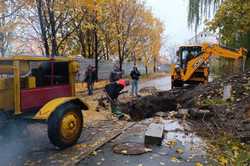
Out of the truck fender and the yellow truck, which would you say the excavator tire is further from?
the truck fender

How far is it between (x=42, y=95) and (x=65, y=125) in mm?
832

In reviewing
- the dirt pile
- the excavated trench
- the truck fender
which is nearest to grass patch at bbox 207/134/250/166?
the dirt pile

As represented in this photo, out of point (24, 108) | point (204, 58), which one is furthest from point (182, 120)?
point (204, 58)

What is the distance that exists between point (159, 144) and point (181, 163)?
1304 mm

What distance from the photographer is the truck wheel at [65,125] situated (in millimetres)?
7328

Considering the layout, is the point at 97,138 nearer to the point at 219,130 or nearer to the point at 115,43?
the point at 219,130

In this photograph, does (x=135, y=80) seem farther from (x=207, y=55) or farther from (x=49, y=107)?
(x=49, y=107)

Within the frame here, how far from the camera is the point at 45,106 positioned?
753 cm

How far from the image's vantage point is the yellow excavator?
19.4 m

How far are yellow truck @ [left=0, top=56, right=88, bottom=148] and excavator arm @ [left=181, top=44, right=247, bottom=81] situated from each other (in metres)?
11.1

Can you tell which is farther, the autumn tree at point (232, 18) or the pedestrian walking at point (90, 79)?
the pedestrian walking at point (90, 79)

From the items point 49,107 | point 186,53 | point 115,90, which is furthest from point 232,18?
point 49,107

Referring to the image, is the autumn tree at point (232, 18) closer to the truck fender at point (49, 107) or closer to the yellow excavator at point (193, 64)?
the yellow excavator at point (193, 64)

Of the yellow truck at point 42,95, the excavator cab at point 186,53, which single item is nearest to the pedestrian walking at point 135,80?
the excavator cab at point 186,53
